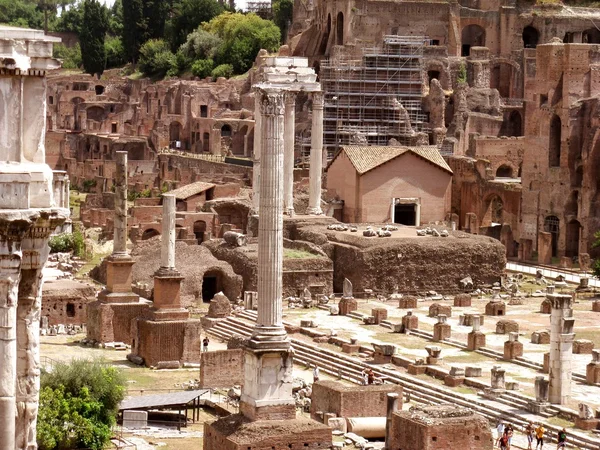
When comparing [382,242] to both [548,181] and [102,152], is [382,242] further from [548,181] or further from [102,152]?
[102,152]

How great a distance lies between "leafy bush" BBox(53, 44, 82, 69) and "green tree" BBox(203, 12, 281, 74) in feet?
48.3

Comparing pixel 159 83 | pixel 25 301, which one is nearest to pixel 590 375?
pixel 25 301

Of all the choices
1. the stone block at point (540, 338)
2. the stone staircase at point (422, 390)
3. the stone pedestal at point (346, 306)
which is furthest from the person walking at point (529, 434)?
the stone pedestal at point (346, 306)

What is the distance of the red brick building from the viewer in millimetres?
63281

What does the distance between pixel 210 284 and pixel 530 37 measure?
38785 millimetres

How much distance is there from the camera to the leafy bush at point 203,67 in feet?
332

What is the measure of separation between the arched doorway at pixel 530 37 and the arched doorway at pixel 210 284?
38.3 m

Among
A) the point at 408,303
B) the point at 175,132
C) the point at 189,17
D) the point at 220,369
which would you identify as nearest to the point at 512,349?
the point at 220,369

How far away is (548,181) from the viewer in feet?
218

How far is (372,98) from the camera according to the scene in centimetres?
7712

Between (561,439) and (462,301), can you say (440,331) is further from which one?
(561,439)

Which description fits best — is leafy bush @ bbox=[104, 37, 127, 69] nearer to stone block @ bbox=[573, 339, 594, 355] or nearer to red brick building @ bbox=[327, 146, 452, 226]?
red brick building @ bbox=[327, 146, 452, 226]

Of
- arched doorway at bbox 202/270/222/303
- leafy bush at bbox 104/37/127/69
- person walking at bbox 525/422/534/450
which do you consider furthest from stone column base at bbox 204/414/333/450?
leafy bush at bbox 104/37/127/69

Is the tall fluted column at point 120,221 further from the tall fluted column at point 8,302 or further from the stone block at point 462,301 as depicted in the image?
the tall fluted column at point 8,302
